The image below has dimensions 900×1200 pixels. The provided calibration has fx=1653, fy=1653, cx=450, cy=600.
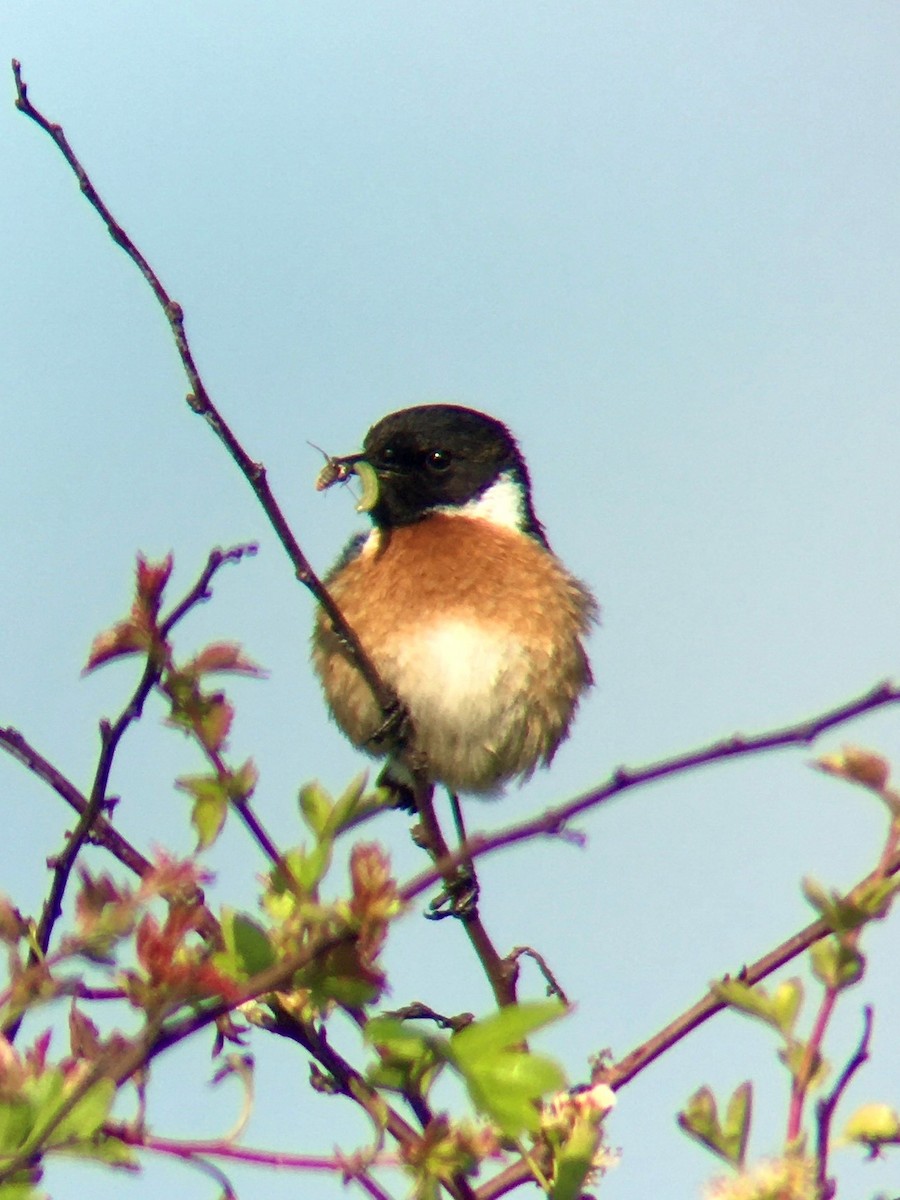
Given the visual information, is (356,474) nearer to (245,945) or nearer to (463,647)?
(463,647)

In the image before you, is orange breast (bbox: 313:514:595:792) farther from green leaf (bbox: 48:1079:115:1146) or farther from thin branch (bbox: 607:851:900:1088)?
green leaf (bbox: 48:1079:115:1146)

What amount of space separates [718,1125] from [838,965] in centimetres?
21

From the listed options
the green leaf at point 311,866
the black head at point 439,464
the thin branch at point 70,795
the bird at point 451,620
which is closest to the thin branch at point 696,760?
the green leaf at point 311,866

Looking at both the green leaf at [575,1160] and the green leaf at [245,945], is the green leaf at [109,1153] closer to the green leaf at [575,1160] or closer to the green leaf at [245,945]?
the green leaf at [245,945]

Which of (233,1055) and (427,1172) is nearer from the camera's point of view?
(427,1172)

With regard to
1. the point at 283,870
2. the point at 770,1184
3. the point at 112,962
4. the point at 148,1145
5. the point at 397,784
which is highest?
the point at 397,784

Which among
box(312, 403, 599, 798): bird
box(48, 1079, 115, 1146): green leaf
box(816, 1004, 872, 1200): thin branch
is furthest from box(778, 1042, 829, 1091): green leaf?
box(312, 403, 599, 798): bird

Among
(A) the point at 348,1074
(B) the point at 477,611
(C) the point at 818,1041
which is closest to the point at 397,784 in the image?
(B) the point at 477,611

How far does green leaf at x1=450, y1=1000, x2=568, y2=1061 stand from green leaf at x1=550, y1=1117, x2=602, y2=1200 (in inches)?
7.0

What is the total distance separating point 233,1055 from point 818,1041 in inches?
25.9

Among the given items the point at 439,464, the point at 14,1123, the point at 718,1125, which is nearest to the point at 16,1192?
the point at 14,1123

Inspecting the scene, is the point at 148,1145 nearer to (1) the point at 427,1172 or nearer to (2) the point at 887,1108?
(1) the point at 427,1172

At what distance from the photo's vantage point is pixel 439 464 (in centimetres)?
564

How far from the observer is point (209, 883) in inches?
65.2
